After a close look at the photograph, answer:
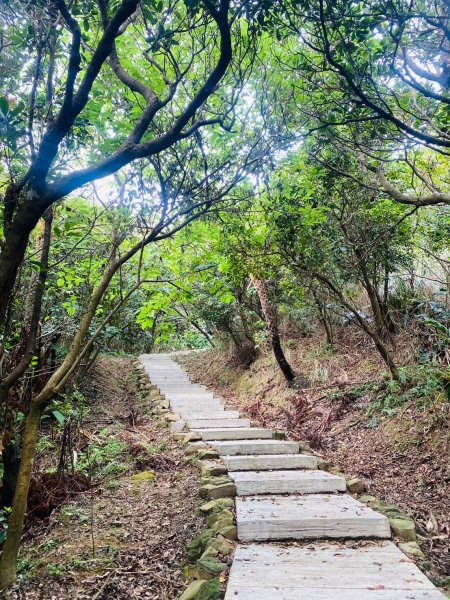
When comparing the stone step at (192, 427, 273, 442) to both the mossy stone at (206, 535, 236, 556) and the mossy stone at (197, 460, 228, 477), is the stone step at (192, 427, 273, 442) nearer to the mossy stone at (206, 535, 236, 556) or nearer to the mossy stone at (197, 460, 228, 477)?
the mossy stone at (197, 460, 228, 477)

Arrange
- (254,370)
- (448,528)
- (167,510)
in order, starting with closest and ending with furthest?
(448,528) < (167,510) < (254,370)

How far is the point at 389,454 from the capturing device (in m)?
4.91

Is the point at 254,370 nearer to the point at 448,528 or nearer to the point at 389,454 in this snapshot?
the point at 389,454

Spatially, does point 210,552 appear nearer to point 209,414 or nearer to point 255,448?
point 255,448

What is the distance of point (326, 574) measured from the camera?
2.50m

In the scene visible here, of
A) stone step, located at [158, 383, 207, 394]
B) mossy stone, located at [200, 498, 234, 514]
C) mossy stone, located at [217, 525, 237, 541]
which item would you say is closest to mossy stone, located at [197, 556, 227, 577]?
mossy stone, located at [217, 525, 237, 541]

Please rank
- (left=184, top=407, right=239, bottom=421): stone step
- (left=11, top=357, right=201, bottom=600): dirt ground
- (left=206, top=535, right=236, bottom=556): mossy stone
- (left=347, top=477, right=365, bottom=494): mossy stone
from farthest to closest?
(left=184, top=407, right=239, bottom=421): stone step < (left=347, top=477, right=365, bottom=494): mossy stone < (left=206, top=535, right=236, bottom=556): mossy stone < (left=11, top=357, right=201, bottom=600): dirt ground

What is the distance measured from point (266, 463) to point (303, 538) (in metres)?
1.37

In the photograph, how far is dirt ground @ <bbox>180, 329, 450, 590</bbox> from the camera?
3.87 m

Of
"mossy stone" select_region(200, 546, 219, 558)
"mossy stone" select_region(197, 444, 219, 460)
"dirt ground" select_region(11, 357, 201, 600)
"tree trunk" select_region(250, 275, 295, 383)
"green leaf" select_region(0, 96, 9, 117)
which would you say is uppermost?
"green leaf" select_region(0, 96, 9, 117)

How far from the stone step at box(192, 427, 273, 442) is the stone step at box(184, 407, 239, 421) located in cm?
105

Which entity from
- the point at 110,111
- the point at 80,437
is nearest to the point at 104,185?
the point at 110,111

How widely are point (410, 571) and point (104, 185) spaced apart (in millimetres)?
3578

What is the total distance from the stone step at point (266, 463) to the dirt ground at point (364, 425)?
44 centimetres
